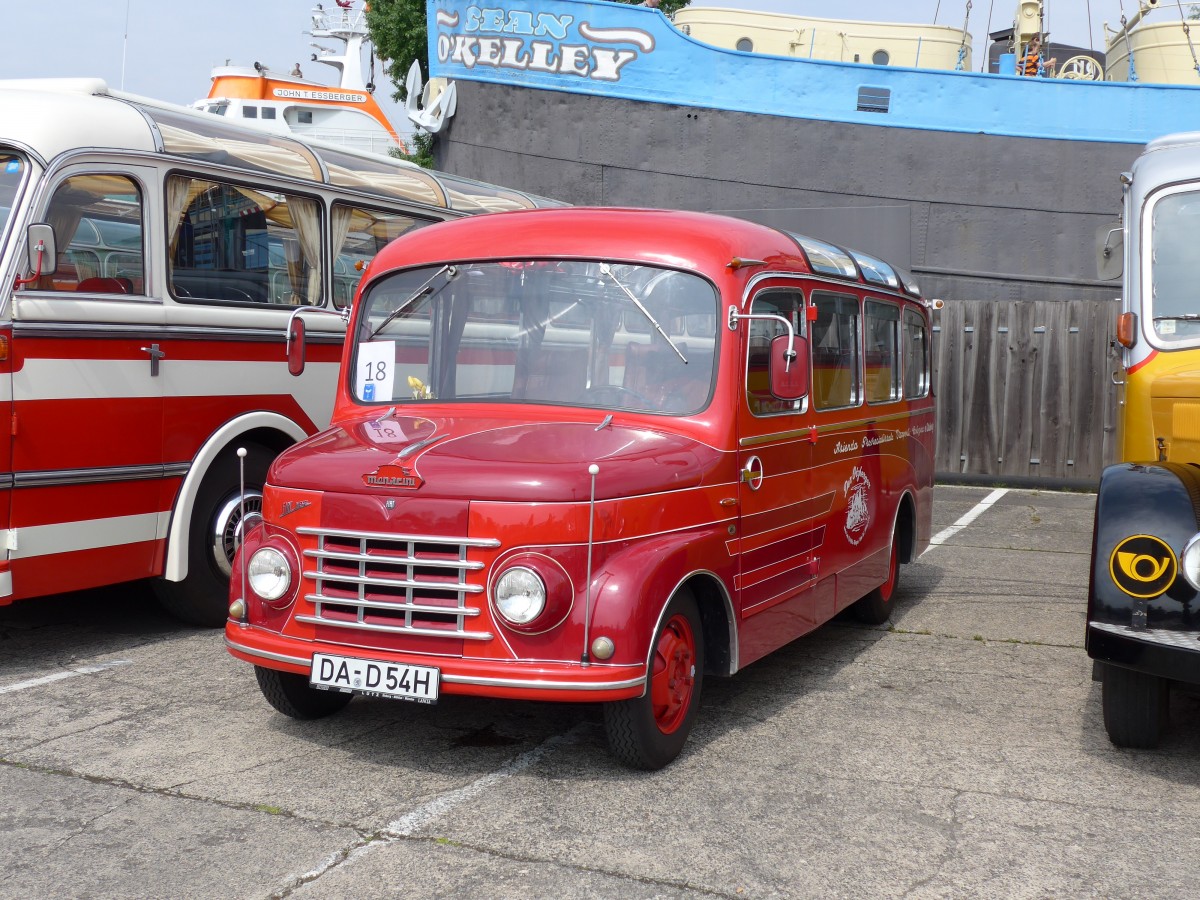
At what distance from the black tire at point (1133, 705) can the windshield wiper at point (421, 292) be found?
10.2ft

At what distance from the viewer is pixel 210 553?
6633 mm

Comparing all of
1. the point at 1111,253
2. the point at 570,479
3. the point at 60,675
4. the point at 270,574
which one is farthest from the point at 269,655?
the point at 1111,253

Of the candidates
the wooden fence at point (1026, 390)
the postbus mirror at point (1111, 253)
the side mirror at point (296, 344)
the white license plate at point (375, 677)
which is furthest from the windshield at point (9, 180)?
the wooden fence at point (1026, 390)

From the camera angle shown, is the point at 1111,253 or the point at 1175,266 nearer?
the point at 1175,266

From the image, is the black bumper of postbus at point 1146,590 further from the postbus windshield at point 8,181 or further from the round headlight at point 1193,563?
the postbus windshield at point 8,181

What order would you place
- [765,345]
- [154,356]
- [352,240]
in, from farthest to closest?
[352,240] → [154,356] → [765,345]

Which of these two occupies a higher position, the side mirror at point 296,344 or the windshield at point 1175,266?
the windshield at point 1175,266

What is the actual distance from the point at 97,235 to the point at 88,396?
0.83 m

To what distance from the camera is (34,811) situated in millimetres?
3945

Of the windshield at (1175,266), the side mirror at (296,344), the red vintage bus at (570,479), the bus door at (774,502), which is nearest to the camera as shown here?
the red vintage bus at (570,479)

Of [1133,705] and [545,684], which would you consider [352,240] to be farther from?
[1133,705]

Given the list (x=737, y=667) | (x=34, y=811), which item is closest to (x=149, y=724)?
(x=34, y=811)

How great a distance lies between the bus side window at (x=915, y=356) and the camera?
7.45 metres

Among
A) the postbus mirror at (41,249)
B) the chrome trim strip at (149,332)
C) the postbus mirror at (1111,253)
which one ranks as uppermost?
the postbus mirror at (1111,253)
